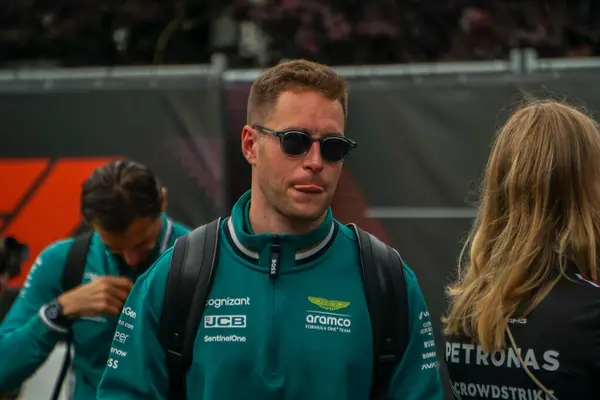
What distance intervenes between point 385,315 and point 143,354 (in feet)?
2.30

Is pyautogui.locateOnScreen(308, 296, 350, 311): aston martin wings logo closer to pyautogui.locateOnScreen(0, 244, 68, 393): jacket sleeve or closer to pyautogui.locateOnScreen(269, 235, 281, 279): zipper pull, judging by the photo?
pyautogui.locateOnScreen(269, 235, 281, 279): zipper pull

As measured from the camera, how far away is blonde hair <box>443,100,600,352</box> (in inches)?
118

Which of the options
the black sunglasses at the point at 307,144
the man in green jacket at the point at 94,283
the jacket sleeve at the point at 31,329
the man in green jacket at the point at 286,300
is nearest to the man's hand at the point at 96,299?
the man in green jacket at the point at 94,283

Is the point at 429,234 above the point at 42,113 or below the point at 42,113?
below

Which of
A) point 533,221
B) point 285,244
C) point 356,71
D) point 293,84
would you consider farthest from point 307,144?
point 356,71

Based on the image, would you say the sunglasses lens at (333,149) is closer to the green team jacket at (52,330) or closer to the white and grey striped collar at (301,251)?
the white and grey striped collar at (301,251)

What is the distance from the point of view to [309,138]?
3225 millimetres

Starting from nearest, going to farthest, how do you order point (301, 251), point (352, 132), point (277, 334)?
1. point (277, 334)
2. point (301, 251)
3. point (352, 132)

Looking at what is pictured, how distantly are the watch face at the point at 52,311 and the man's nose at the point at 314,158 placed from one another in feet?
4.91

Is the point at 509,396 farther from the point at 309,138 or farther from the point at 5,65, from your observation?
the point at 5,65

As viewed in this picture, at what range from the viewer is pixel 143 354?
127 inches

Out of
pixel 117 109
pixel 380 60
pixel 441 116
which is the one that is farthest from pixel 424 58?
pixel 117 109

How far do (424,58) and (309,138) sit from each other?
4.58m

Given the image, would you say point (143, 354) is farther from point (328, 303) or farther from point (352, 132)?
point (352, 132)
